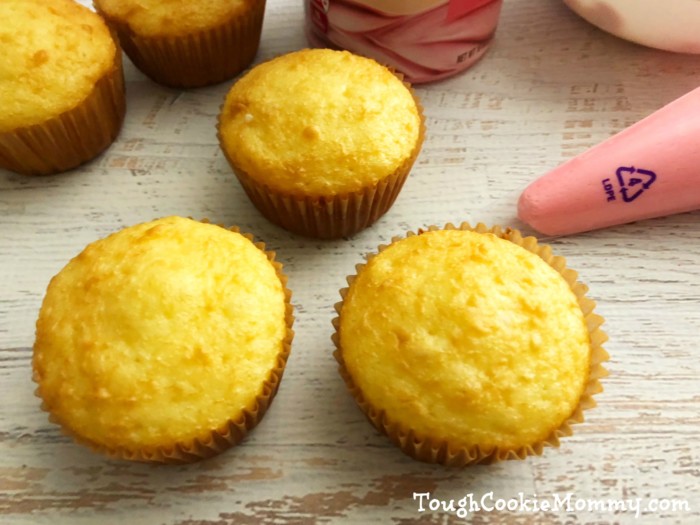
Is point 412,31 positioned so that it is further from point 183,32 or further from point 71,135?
point 71,135

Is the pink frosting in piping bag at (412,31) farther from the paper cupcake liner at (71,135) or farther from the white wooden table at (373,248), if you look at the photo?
the paper cupcake liner at (71,135)

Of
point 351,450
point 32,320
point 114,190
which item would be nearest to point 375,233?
point 351,450

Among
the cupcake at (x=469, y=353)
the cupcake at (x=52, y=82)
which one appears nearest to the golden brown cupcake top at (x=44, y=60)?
the cupcake at (x=52, y=82)

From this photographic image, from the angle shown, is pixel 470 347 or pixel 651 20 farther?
pixel 651 20

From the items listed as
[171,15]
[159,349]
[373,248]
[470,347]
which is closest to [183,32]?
[171,15]

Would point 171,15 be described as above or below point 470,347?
above

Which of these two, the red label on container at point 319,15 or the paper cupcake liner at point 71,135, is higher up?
the red label on container at point 319,15
